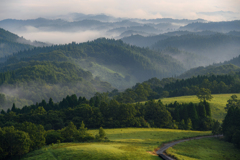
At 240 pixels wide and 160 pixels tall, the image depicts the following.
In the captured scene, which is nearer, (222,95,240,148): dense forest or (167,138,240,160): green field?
(167,138,240,160): green field

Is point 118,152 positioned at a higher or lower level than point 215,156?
higher

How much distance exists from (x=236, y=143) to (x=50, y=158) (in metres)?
65.6

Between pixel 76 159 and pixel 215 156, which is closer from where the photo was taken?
pixel 76 159

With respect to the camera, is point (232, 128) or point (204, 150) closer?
point (204, 150)

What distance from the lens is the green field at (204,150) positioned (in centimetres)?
7107

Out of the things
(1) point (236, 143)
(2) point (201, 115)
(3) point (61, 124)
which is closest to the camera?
(1) point (236, 143)

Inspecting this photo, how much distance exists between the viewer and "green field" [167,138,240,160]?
71069 mm

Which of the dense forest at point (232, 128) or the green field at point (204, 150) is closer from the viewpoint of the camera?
the green field at point (204, 150)

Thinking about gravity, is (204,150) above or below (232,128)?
below

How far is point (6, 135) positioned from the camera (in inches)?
3022

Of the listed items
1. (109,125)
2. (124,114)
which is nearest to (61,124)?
(109,125)

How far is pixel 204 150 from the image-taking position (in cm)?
8125

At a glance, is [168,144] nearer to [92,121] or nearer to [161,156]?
[161,156]

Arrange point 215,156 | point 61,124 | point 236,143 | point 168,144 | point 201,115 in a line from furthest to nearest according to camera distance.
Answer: point 201,115 → point 61,124 → point 236,143 → point 168,144 → point 215,156
